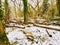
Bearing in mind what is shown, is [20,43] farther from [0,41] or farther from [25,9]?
[25,9]

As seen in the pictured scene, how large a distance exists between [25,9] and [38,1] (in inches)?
78.8

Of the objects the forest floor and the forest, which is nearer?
the forest

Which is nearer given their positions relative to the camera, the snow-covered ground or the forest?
the forest

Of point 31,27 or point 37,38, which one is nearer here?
point 37,38

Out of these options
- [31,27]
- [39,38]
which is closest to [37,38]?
[39,38]

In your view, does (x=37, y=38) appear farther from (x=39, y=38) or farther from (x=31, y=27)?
(x=31, y=27)

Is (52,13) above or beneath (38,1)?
beneath

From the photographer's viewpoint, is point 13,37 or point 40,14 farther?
point 40,14

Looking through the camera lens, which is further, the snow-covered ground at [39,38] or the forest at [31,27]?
the snow-covered ground at [39,38]

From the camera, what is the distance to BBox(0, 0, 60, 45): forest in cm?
336

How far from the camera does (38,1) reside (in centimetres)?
770

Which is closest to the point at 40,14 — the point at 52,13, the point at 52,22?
the point at 52,13

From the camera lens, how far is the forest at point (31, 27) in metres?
3.36

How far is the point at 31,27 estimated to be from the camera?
520 cm
